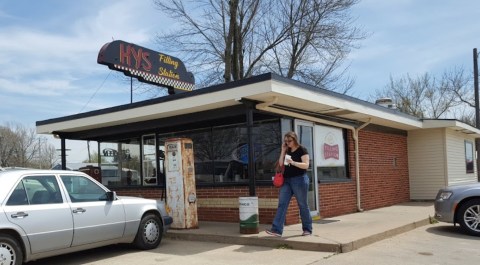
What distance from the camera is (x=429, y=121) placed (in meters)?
15.4

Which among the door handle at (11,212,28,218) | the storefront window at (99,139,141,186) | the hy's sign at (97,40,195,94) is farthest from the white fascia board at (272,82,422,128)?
the storefront window at (99,139,141,186)

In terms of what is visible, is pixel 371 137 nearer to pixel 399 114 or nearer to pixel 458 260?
pixel 399 114

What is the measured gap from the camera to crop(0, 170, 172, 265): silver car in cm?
638

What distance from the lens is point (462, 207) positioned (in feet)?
30.7

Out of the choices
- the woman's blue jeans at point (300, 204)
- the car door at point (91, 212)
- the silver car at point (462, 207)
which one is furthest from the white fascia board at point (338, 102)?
the car door at point (91, 212)

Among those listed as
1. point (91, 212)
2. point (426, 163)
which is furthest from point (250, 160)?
point (426, 163)

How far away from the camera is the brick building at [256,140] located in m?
9.65

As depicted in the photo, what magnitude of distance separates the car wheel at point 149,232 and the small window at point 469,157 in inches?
543

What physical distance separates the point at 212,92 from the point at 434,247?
16.2 ft

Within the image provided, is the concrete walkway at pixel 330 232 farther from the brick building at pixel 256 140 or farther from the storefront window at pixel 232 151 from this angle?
the storefront window at pixel 232 151

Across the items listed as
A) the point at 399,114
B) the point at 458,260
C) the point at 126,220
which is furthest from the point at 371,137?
the point at 126,220

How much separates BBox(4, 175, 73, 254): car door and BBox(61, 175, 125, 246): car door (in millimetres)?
166

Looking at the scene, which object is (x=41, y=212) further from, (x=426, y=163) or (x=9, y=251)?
(x=426, y=163)

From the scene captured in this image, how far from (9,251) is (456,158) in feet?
49.5
